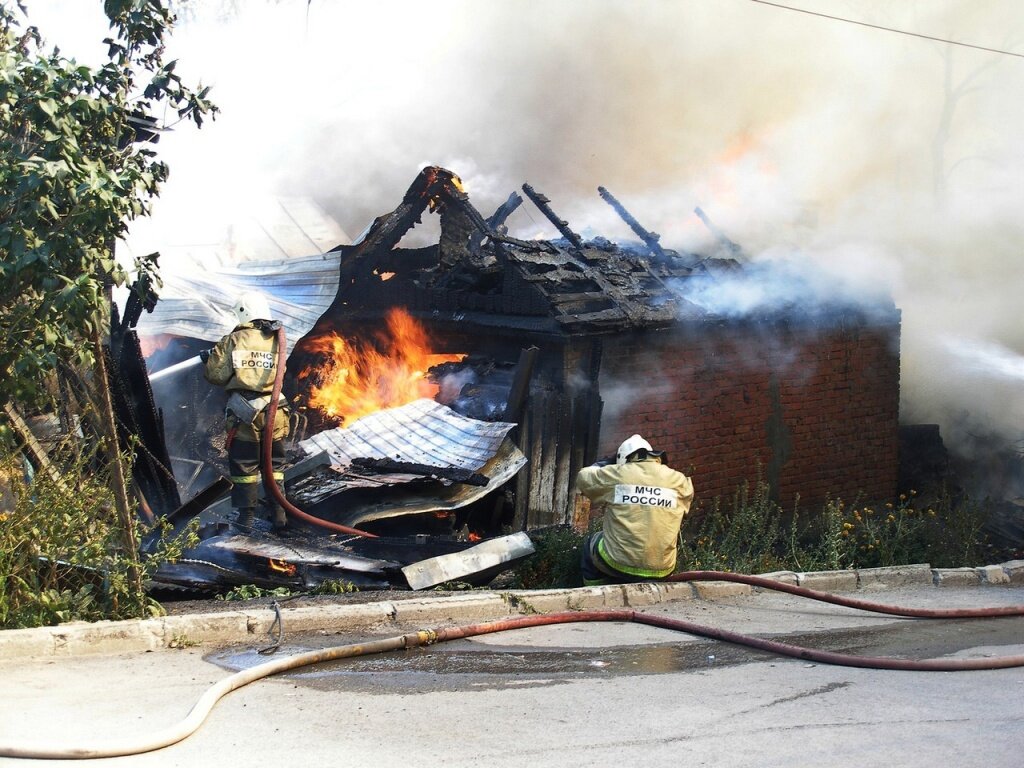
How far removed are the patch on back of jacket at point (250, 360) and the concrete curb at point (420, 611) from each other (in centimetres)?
261

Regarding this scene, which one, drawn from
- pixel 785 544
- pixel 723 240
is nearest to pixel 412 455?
pixel 785 544

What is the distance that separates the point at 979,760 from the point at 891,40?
19.6 m

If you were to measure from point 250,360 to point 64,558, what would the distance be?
283 cm

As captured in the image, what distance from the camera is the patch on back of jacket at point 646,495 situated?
7.18m

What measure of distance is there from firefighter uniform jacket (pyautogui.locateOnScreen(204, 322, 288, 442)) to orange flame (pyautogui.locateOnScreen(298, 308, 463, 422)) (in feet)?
9.23

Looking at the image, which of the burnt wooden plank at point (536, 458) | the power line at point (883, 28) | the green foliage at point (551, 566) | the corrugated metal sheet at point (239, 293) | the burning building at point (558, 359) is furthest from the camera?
the power line at point (883, 28)

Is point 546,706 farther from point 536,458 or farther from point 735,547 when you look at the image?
point 536,458

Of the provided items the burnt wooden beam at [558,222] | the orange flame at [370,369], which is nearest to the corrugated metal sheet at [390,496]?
the orange flame at [370,369]

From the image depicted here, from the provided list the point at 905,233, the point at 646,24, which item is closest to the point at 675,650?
the point at 905,233

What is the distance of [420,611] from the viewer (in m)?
6.50

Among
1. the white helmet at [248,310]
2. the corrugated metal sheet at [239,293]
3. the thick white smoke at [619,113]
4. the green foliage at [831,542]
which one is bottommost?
the green foliage at [831,542]

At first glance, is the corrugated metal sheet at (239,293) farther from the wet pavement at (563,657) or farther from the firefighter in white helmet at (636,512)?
the wet pavement at (563,657)

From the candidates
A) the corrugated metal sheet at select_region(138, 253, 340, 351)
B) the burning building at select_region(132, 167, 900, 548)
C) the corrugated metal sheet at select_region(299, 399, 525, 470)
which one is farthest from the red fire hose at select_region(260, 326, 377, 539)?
the corrugated metal sheet at select_region(138, 253, 340, 351)

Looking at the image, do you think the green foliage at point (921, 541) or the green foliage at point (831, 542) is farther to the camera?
the green foliage at point (921, 541)
